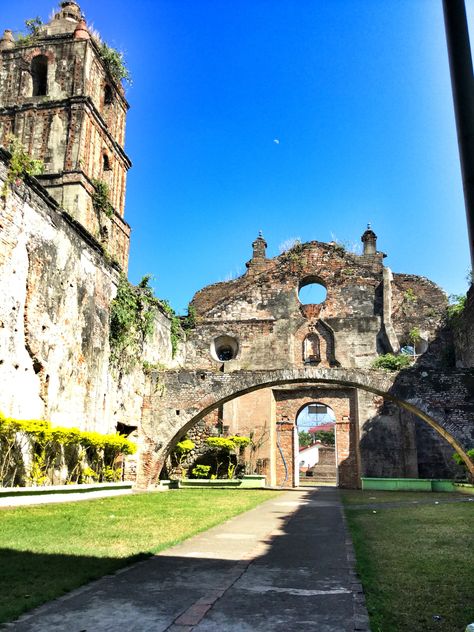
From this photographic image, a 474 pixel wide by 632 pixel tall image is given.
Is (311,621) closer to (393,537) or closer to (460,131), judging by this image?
(460,131)

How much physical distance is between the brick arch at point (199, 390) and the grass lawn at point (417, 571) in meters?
7.40

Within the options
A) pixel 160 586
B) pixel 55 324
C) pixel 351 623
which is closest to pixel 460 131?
pixel 351 623

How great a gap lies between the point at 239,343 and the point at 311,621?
2064 centimetres

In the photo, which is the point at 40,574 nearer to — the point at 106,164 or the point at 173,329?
the point at 173,329

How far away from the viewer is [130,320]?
1617 cm

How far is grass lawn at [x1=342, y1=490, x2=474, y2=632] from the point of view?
3152 millimetres

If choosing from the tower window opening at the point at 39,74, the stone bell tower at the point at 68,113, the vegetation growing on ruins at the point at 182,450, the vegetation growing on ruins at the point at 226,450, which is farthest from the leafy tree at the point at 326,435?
the tower window opening at the point at 39,74

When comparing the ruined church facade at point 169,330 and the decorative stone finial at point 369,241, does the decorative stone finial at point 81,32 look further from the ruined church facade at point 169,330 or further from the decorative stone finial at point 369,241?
the decorative stone finial at point 369,241

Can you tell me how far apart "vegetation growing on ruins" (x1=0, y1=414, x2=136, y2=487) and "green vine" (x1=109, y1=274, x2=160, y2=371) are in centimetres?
289

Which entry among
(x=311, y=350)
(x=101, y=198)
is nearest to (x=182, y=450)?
(x=311, y=350)

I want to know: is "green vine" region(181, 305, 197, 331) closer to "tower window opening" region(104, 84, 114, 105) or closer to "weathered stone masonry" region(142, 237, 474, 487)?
"weathered stone masonry" region(142, 237, 474, 487)

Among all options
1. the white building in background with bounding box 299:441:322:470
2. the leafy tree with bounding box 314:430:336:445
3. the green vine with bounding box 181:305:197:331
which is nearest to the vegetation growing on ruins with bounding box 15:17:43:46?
the green vine with bounding box 181:305:197:331

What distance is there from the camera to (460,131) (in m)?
2.02

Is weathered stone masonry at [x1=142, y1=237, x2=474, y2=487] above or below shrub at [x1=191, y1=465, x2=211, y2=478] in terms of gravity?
Answer: above
